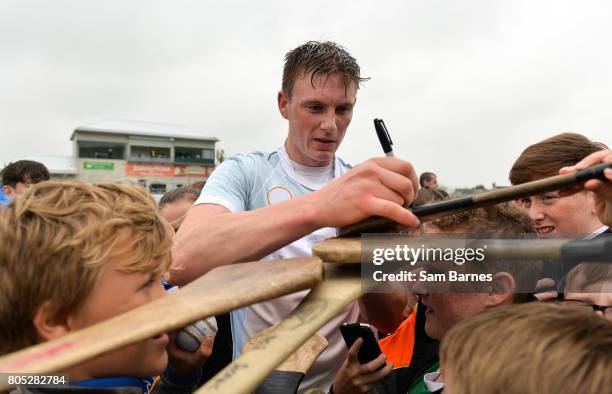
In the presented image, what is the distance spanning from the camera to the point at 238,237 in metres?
1.18

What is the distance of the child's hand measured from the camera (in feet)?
4.36

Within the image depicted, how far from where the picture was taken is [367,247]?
2.74 ft

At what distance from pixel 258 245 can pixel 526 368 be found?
62cm

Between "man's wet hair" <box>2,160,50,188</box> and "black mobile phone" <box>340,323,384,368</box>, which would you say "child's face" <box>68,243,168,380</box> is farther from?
"man's wet hair" <box>2,160,50,188</box>

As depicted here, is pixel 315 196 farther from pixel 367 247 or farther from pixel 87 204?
pixel 87 204

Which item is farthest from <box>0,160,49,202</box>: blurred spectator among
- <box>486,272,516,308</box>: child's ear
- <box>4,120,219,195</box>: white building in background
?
<box>4,120,219,195</box>: white building in background

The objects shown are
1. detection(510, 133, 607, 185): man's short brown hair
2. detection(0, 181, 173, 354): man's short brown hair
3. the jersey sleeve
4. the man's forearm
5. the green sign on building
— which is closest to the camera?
detection(0, 181, 173, 354): man's short brown hair

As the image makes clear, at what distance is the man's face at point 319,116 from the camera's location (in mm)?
1878

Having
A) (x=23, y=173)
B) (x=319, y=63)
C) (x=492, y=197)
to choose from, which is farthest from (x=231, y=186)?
(x=23, y=173)

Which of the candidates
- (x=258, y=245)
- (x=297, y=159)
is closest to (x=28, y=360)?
(x=258, y=245)

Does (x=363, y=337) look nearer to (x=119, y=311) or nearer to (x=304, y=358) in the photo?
(x=304, y=358)

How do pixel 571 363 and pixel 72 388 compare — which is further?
pixel 72 388

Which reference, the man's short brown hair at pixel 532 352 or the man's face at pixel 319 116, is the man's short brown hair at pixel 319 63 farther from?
the man's short brown hair at pixel 532 352

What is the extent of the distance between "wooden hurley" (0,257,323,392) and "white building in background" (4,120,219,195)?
3136cm
